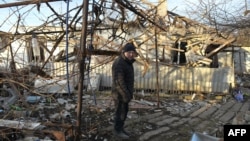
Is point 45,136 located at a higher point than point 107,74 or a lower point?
lower

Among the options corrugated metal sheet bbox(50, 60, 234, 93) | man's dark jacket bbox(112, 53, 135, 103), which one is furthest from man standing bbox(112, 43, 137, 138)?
corrugated metal sheet bbox(50, 60, 234, 93)

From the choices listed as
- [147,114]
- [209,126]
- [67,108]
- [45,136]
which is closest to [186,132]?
[209,126]

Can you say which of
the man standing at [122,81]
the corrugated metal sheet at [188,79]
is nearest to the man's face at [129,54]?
the man standing at [122,81]

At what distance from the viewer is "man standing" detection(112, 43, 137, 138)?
577cm

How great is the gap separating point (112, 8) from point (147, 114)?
11.4 ft

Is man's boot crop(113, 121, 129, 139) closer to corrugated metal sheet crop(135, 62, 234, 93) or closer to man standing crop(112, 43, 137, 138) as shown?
man standing crop(112, 43, 137, 138)

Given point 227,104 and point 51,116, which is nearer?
point 51,116

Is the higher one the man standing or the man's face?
the man's face

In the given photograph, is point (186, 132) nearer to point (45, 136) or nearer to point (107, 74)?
A: point (45, 136)

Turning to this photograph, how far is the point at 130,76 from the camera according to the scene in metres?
5.88

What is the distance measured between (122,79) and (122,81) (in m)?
0.04

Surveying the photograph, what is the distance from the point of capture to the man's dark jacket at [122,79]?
5.76 m

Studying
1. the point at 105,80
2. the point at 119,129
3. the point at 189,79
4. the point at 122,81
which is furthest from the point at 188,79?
the point at 122,81

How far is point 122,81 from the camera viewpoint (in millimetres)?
5750
